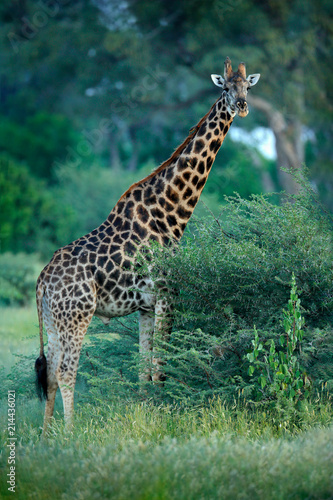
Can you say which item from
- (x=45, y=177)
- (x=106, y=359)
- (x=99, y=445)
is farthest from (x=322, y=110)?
(x=99, y=445)

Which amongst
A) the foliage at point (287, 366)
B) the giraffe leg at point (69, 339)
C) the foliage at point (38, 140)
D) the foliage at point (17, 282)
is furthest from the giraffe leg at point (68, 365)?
the foliage at point (38, 140)

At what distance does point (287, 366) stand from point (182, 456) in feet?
4.87

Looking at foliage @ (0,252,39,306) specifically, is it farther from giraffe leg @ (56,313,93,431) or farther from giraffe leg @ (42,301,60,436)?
giraffe leg @ (56,313,93,431)

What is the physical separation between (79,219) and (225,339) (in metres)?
20.7

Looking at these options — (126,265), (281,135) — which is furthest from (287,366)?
(281,135)

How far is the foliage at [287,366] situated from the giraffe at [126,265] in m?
1.07

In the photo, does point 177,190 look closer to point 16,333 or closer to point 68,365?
point 68,365

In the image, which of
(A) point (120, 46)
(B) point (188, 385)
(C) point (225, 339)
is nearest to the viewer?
(C) point (225, 339)

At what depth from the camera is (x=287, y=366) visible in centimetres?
579

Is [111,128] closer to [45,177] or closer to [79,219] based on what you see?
[45,177]

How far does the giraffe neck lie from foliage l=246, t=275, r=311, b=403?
1569 mm

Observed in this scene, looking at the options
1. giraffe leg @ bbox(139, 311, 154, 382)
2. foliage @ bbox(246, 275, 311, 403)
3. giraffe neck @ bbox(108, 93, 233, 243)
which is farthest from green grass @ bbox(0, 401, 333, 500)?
giraffe neck @ bbox(108, 93, 233, 243)

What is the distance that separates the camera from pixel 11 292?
1520 centimetres

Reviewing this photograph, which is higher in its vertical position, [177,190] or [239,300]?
[177,190]
